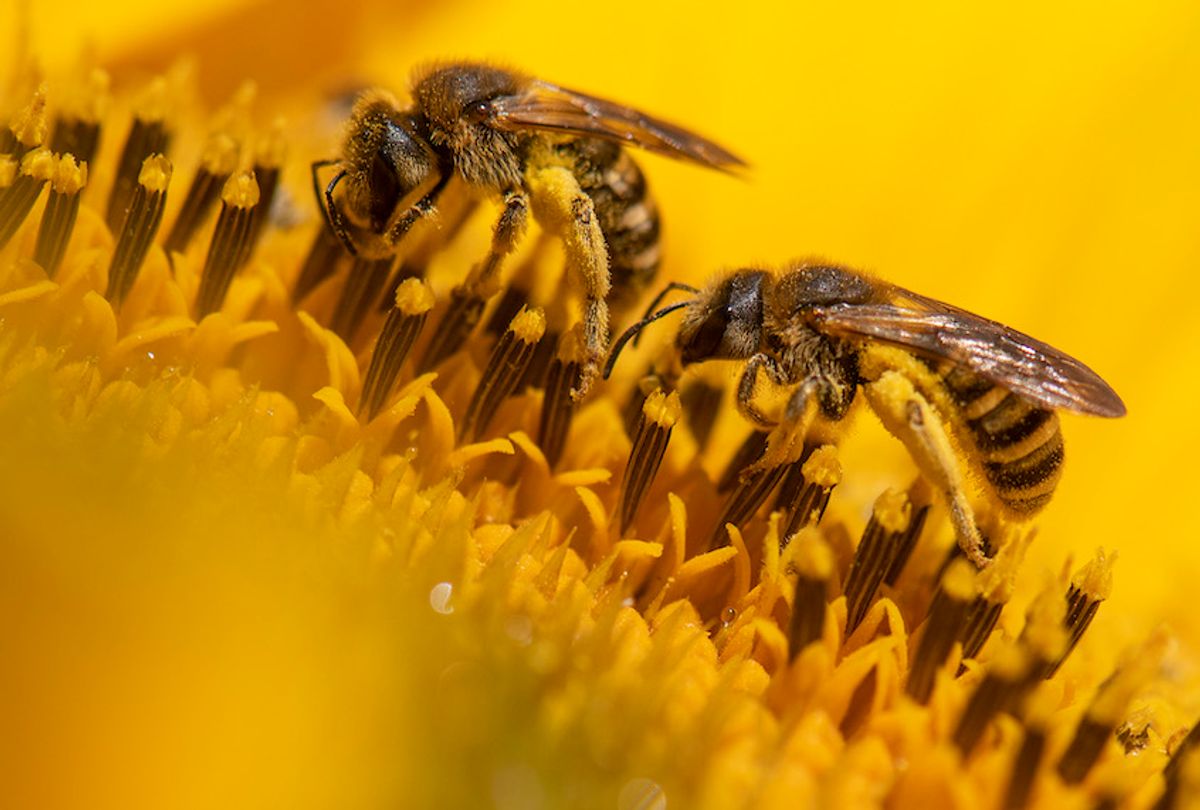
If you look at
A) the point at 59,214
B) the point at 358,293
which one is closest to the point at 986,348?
the point at 358,293

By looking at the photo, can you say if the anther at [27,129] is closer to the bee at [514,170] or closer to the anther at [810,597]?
the bee at [514,170]

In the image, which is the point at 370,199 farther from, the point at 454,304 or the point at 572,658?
the point at 572,658

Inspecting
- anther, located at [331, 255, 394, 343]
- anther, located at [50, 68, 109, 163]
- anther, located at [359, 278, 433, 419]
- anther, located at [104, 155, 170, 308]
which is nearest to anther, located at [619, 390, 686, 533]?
anther, located at [359, 278, 433, 419]

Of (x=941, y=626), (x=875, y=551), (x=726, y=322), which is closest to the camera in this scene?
(x=941, y=626)

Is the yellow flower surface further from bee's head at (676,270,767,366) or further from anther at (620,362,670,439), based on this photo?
bee's head at (676,270,767,366)

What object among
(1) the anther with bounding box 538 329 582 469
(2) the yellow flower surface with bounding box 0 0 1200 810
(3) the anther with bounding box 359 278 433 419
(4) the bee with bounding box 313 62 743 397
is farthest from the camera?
(4) the bee with bounding box 313 62 743 397

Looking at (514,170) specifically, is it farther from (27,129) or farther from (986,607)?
(986,607)

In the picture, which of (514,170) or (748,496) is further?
(514,170)
